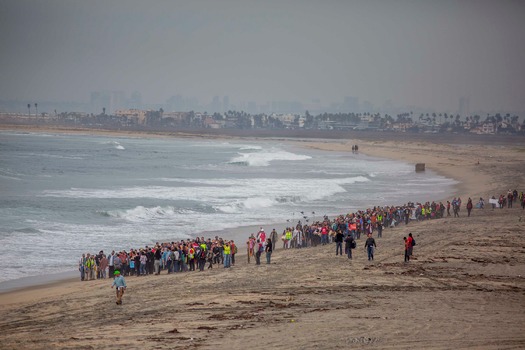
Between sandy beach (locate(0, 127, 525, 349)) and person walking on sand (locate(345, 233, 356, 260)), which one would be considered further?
person walking on sand (locate(345, 233, 356, 260))

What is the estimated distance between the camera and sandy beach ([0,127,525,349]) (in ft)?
36.3

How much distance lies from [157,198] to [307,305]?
94.0 feet

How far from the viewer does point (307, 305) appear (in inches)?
534

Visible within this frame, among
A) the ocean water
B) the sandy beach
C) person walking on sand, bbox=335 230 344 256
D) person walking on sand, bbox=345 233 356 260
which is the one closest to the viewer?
the sandy beach

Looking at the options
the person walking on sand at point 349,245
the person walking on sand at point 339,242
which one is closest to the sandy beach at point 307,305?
the person walking on sand at point 349,245

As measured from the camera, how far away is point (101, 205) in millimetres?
37688

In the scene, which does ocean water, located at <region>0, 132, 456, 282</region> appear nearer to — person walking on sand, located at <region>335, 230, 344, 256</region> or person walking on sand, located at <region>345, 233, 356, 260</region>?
person walking on sand, located at <region>335, 230, 344, 256</region>

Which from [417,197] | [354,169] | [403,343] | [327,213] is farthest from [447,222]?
[354,169]

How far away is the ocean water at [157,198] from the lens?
2689cm

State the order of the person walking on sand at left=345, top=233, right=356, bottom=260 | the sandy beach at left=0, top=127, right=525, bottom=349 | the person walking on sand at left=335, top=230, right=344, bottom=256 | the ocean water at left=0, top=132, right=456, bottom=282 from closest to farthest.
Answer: the sandy beach at left=0, top=127, right=525, bottom=349, the person walking on sand at left=345, top=233, right=356, bottom=260, the person walking on sand at left=335, top=230, right=344, bottom=256, the ocean water at left=0, top=132, right=456, bottom=282

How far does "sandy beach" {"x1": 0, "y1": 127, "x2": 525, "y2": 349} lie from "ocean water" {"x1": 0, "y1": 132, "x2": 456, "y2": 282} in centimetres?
630

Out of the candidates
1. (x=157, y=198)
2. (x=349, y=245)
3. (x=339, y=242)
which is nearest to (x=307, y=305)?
(x=349, y=245)

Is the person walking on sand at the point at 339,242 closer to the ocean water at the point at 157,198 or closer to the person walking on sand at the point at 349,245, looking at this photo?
the person walking on sand at the point at 349,245

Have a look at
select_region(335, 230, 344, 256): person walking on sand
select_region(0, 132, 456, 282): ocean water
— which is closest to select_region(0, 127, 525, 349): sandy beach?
select_region(335, 230, 344, 256): person walking on sand
